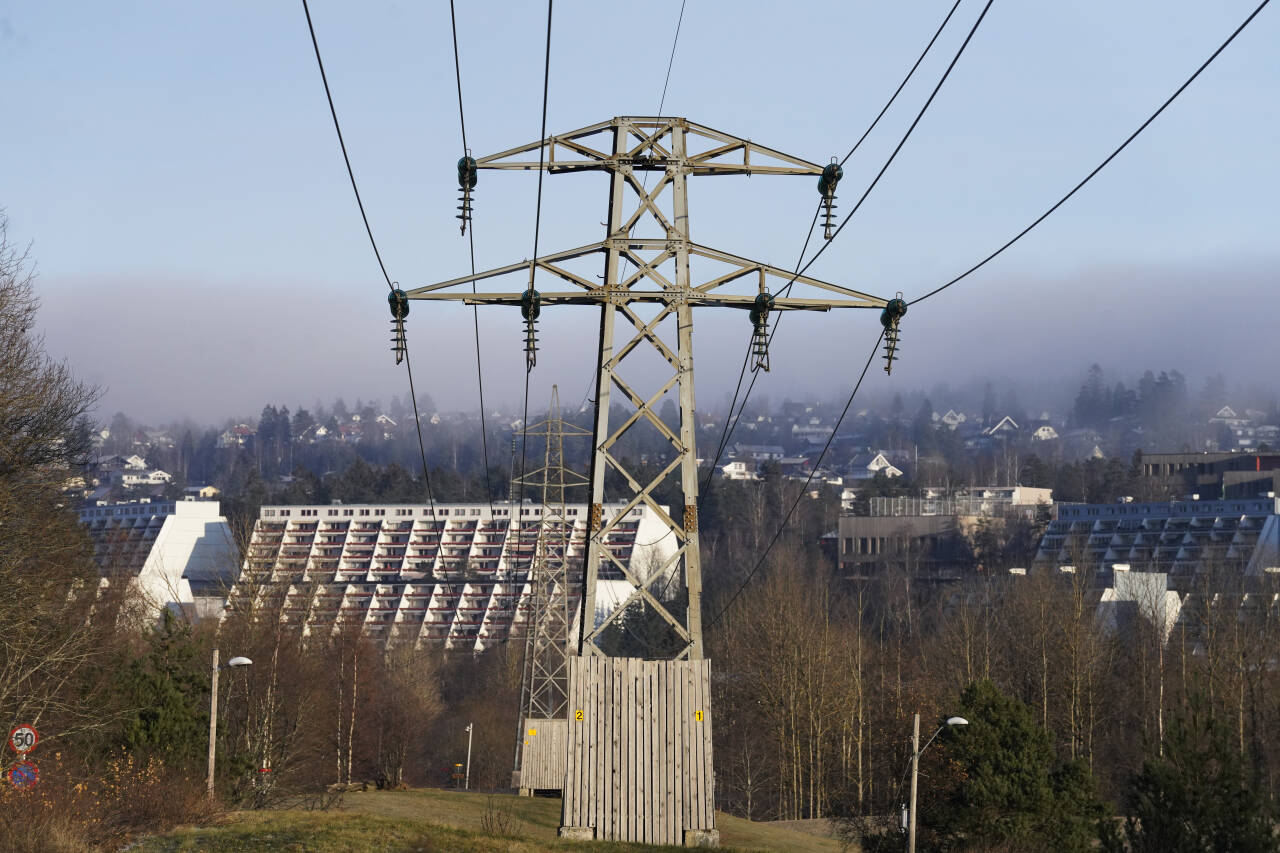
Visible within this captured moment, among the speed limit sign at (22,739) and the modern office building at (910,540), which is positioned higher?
the modern office building at (910,540)

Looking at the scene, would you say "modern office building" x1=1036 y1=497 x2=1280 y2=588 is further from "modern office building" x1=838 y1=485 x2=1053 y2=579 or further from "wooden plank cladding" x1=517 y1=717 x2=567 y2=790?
"wooden plank cladding" x1=517 y1=717 x2=567 y2=790

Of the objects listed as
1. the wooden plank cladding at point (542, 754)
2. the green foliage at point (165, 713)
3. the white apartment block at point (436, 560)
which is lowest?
the wooden plank cladding at point (542, 754)

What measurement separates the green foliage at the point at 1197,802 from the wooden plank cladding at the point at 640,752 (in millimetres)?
9302

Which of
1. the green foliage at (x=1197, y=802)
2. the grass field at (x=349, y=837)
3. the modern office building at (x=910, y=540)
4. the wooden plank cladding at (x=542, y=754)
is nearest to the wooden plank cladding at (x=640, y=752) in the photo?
the grass field at (x=349, y=837)

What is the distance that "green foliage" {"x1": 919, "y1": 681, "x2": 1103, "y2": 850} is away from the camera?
33688 millimetres

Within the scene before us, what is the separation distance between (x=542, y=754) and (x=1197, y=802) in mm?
26670

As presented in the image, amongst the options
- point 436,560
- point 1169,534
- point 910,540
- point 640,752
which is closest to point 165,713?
point 640,752

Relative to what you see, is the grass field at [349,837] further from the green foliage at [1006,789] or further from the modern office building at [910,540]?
the modern office building at [910,540]

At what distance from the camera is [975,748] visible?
1348 inches

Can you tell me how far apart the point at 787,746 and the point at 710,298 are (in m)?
49.6

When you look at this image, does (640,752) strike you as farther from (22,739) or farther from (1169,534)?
(1169,534)

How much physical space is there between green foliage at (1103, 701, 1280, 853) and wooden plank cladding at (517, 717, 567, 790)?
23.3 metres

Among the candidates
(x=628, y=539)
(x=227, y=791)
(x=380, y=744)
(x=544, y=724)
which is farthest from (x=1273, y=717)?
(x=628, y=539)

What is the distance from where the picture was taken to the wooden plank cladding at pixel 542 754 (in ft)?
160
